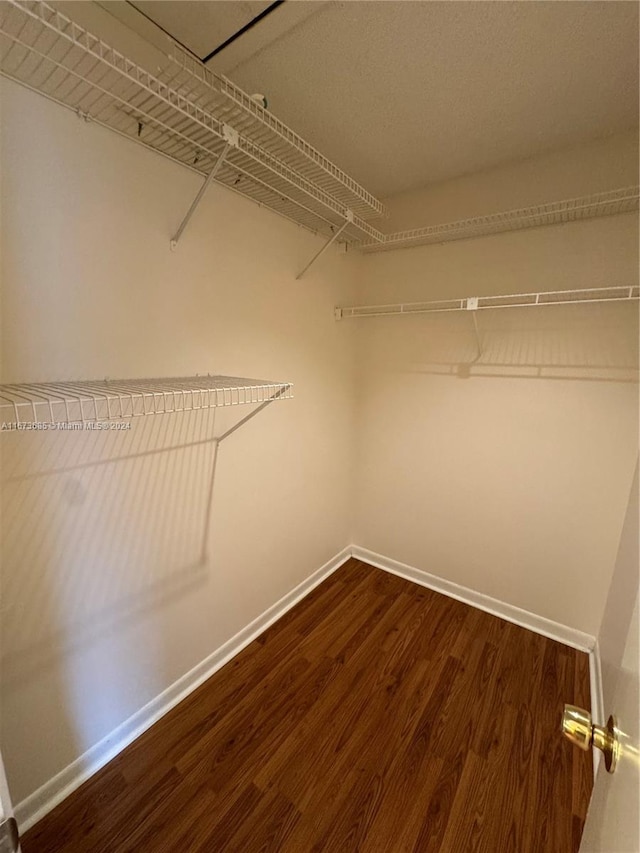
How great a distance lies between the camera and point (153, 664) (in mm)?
1520

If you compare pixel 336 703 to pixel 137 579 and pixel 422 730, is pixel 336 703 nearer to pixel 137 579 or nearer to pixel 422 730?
pixel 422 730

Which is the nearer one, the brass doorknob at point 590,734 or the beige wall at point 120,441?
the brass doorknob at point 590,734

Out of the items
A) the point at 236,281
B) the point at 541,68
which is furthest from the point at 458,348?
the point at 236,281

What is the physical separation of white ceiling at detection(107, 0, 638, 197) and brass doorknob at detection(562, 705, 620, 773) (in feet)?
5.89

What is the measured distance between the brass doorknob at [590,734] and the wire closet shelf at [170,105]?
5.32 ft

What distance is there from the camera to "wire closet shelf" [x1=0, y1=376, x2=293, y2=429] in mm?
894

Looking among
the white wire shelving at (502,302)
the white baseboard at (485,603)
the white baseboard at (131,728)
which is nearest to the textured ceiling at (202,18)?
the white wire shelving at (502,302)

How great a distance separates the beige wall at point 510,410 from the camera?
5.73 feet

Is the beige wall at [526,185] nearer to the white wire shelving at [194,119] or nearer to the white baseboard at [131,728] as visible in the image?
the white wire shelving at [194,119]

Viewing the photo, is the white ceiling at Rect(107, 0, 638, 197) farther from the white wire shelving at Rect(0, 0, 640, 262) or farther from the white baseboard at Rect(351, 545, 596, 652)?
the white baseboard at Rect(351, 545, 596, 652)

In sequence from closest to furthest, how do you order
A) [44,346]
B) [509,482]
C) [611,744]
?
[611,744], [44,346], [509,482]

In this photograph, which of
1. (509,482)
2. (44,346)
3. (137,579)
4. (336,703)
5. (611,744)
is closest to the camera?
(611,744)

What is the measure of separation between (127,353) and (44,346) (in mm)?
245

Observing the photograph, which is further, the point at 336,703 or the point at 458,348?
the point at 458,348
